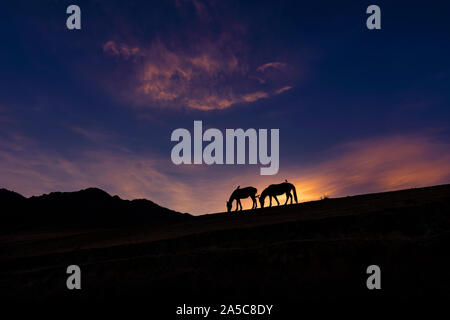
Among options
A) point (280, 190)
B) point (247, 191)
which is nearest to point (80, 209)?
point (247, 191)

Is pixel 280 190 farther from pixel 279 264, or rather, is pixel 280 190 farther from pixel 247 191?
pixel 279 264

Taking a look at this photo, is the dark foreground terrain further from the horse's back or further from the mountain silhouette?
the mountain silhouette

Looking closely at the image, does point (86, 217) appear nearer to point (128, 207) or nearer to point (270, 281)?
point (128, 207)

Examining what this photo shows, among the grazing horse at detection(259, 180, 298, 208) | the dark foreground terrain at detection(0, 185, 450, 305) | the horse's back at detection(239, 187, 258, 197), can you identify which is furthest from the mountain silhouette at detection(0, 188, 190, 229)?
the dark foreground terrain at detection(0, 185, 450, 305)

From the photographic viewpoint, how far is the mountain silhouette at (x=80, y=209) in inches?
1844

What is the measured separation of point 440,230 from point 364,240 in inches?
56.9

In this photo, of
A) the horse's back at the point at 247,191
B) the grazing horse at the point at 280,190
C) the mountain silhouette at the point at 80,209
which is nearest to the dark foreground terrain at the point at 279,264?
the grazing horse at the point at 280,190

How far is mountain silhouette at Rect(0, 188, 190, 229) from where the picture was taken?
4684 cm

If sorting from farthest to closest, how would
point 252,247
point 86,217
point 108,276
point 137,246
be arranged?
1. point 86,217
2. point 137,246
3. point 108,276
4. point 252,247

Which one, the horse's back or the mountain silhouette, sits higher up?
the horse's back

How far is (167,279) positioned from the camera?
23.4 feet

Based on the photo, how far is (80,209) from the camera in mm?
62062

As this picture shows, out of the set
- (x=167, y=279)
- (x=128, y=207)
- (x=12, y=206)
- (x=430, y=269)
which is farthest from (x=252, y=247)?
(x=128, y=207)
